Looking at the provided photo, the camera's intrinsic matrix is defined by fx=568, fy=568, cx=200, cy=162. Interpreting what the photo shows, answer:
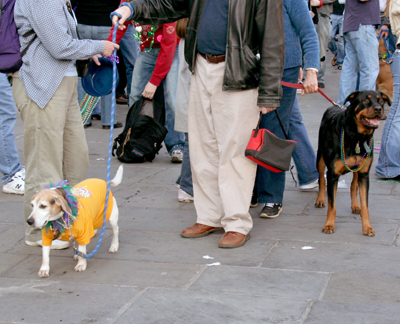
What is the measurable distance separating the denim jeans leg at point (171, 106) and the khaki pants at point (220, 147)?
2357 millimetres

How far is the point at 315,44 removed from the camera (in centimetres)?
435

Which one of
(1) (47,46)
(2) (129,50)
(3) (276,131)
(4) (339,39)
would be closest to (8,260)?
(1) (47,46)

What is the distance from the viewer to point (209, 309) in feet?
10.1

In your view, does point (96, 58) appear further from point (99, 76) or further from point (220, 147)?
point (220, 147)

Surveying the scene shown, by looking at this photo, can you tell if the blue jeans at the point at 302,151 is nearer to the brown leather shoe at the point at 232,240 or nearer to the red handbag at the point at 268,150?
the red handbag at the point at 268,150

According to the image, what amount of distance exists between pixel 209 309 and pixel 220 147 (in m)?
1.39

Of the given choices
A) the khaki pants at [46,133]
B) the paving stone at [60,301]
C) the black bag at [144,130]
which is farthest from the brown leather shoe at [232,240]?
the black bag at [144,130]

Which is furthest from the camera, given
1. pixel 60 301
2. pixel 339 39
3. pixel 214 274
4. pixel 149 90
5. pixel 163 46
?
pixel 339 39

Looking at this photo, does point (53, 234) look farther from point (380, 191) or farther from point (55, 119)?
point (380, 191)

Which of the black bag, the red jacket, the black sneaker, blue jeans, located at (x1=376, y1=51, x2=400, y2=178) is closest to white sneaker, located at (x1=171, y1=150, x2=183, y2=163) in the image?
the black bag

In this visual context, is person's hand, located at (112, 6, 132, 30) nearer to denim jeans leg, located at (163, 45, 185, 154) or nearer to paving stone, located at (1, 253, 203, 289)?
paving stone, located at (1, 253, 203, 289)

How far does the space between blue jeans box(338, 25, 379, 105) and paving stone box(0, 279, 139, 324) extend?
617 cm

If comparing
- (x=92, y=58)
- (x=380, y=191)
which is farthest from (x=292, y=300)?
(x=380, y=191)

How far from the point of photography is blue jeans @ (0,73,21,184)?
543 cm
